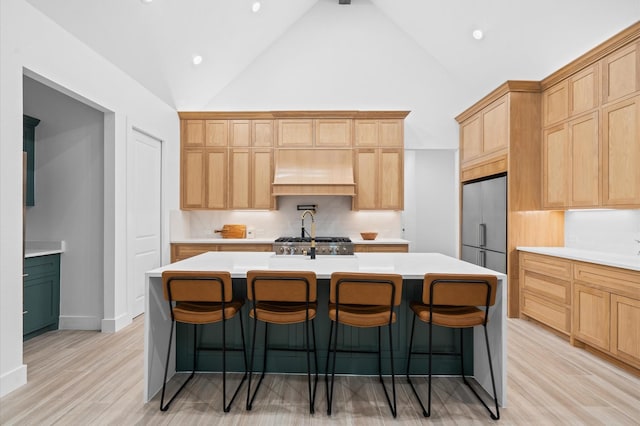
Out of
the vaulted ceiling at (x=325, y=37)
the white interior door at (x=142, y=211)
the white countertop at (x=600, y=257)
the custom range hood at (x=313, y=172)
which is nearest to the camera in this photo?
the white countertop at (x=600, y=257)

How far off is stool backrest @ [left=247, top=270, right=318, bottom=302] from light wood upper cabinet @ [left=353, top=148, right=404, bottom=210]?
3234 mm

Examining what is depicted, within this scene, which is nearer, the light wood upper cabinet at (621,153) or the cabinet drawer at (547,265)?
the light wood upper cabinet at (621,153)

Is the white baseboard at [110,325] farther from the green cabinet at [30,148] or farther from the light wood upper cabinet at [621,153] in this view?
the light wood upper cabinet at [621,153]

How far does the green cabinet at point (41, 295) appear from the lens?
3475mm

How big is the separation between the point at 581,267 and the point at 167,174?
503 cm

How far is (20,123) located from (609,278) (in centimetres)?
477

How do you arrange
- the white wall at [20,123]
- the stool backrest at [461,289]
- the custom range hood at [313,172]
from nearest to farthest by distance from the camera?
the stool backrest at [461,289] → the white wall at [20,123] → the custom range hood at [313,172]

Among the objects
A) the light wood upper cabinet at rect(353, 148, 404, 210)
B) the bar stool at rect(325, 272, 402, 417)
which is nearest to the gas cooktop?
the light wood upper cabinet at rect(353, 148, 404, 210)

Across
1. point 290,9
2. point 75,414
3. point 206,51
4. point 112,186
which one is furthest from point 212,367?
point 290,9

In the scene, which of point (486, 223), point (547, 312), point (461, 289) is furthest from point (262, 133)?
point (547, 312)

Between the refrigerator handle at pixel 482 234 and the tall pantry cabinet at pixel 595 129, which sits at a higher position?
the tall pantry cabinet at pixel 595 129

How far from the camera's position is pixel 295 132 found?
5457 millimetres

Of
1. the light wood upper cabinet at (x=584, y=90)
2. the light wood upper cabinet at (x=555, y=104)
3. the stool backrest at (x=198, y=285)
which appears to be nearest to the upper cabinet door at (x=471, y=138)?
the light wood upper cabinet at (x=555, y=104)

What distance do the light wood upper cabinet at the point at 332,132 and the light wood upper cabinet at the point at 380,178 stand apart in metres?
0.29
